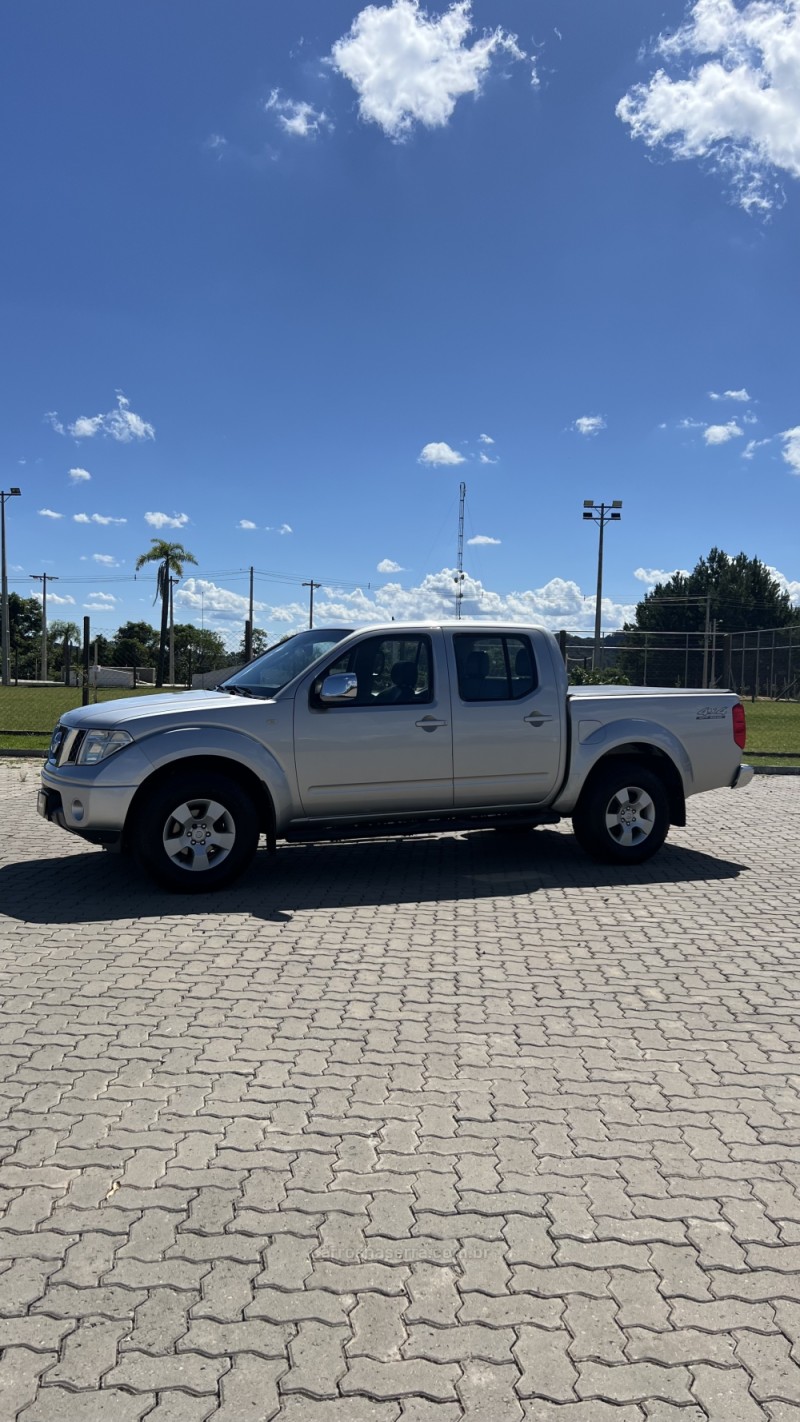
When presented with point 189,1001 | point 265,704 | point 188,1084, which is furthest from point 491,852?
point 188,1084

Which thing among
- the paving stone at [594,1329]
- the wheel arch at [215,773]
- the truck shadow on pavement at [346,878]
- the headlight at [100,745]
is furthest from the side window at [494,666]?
the paving stone at [594,1329]

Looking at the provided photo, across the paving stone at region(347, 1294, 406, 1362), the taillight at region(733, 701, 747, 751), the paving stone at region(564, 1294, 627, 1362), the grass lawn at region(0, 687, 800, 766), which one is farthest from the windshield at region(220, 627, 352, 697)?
the grass lawn at region(0, 687, 800, 766)

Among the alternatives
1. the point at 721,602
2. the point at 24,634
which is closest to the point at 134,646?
the point at 24,634

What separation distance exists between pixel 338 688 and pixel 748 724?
2006cm

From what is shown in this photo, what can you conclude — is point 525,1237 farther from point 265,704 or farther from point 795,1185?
point 265,704

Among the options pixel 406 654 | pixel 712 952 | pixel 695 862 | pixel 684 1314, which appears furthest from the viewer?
pixel 695 862

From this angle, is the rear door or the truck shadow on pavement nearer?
the truck shadow on pavement

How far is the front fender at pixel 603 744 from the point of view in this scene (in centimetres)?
769

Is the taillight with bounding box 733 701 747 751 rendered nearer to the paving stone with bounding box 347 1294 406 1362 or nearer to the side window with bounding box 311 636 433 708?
the side window with bounding box 311 636 433 708

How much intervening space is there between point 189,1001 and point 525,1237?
2.29 m

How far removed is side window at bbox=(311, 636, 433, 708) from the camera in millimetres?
7184

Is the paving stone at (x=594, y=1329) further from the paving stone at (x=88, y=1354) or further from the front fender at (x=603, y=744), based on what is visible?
the front fender at (x=603, y=744)

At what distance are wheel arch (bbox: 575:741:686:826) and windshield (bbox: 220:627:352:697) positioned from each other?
7.24 ft

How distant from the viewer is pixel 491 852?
858cm
